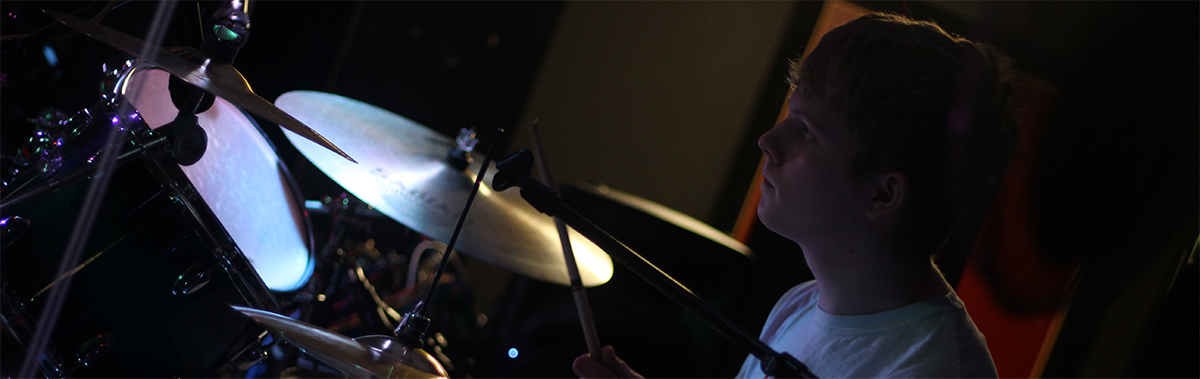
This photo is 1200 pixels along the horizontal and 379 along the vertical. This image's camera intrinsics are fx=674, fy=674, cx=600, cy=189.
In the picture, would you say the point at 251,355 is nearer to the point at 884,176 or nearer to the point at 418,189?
the point at 418,189

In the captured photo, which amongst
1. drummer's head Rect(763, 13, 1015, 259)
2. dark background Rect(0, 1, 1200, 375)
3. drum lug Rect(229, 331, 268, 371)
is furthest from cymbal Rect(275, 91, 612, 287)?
drummer's head Rect(763, 13, 1015, 259)

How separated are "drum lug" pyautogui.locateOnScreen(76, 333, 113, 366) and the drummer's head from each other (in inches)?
34.3

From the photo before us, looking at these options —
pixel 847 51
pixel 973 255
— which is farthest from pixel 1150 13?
pixel 847 51

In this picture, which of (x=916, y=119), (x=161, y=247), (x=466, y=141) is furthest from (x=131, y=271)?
(x=916, y=119)

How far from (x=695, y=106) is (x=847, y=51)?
1793mm

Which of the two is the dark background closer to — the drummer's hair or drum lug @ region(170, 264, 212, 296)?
drum lug @ region(170, 264, 212, 296)

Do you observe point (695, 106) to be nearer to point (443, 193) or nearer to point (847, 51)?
point (443, 193)

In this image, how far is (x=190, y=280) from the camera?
81 cm

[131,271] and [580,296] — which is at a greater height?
[580,296]

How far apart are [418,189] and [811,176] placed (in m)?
0.79

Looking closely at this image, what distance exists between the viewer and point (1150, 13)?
1591 millimetres

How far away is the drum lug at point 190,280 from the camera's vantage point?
0.80 metres

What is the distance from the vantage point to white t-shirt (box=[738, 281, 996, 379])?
0.70 metres

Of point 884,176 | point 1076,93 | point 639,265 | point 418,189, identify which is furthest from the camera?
point 1076,93
